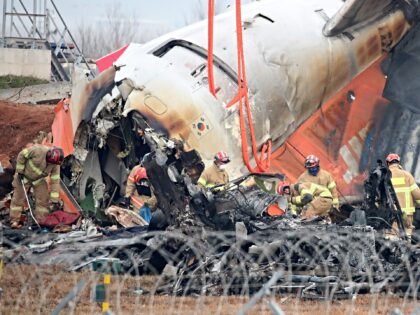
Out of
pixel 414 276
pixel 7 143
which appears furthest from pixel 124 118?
pixel 7 143

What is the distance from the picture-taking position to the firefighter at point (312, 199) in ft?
53.8

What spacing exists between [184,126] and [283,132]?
7.00 feet

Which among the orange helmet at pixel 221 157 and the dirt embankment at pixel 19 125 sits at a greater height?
the orange helmet at pixel 221 157

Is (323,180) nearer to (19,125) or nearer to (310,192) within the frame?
(310,192)

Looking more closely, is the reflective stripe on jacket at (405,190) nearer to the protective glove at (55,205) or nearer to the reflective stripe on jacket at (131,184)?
the reflective stripe on jacket at (131,184)

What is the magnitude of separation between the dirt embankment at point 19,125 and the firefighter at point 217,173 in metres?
11.6

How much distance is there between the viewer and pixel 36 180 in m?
16.9

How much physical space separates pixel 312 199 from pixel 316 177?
61cm

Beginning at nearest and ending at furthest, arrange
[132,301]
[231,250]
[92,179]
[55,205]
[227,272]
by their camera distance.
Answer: [132,301]
[227,272]
[231,250]
[55,205]
[92,179]

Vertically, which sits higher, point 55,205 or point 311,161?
point 311,161

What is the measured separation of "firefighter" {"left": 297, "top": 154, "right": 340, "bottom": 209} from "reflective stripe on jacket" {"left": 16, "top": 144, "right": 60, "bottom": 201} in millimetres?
4168

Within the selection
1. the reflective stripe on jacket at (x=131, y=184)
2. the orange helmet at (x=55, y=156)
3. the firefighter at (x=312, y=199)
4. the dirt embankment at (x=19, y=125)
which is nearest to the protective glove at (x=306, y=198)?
the firefighter at (x=312, y=199)

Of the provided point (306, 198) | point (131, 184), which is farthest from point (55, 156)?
point (306, 198)

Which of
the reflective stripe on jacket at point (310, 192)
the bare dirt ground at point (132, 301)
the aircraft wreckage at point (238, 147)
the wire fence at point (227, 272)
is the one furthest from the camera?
the reflective stripe on jacket at point (310, 192)
